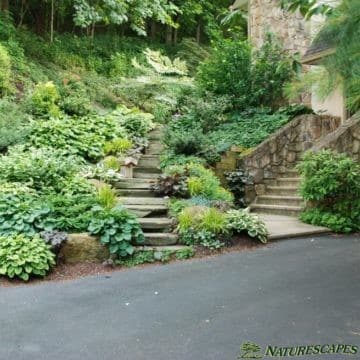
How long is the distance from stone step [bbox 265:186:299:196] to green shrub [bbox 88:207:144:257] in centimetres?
422

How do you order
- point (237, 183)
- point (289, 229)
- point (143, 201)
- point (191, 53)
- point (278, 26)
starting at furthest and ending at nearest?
point (191, 53) < point (278, 26) < point (237, 183) < point (143, 201) < point (289, 229)

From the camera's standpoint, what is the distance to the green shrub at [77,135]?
332 inches

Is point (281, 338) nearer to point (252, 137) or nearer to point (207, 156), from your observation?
point (207, 156)

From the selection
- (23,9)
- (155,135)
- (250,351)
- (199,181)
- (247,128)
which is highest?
(23,9)

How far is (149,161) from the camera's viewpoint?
8.85 m

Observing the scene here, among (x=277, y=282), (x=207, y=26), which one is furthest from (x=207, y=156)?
(x=207, y=26)

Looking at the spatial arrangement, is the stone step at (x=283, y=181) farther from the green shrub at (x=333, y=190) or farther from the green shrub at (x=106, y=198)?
the green shrub at (x=106, y=198)

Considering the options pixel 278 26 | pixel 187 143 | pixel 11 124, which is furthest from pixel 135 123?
pixel 278 26

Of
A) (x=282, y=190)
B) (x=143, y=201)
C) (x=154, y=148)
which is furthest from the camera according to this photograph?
(x=154, y=148)

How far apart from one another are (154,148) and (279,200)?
302cm

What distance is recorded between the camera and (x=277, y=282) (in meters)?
4.39

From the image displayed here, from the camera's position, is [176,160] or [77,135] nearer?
[176,160]

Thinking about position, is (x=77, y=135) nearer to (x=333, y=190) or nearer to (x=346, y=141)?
(x=333, y=190)

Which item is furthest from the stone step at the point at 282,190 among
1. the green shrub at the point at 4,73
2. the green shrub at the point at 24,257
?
the green shrub at the point at 4,73
